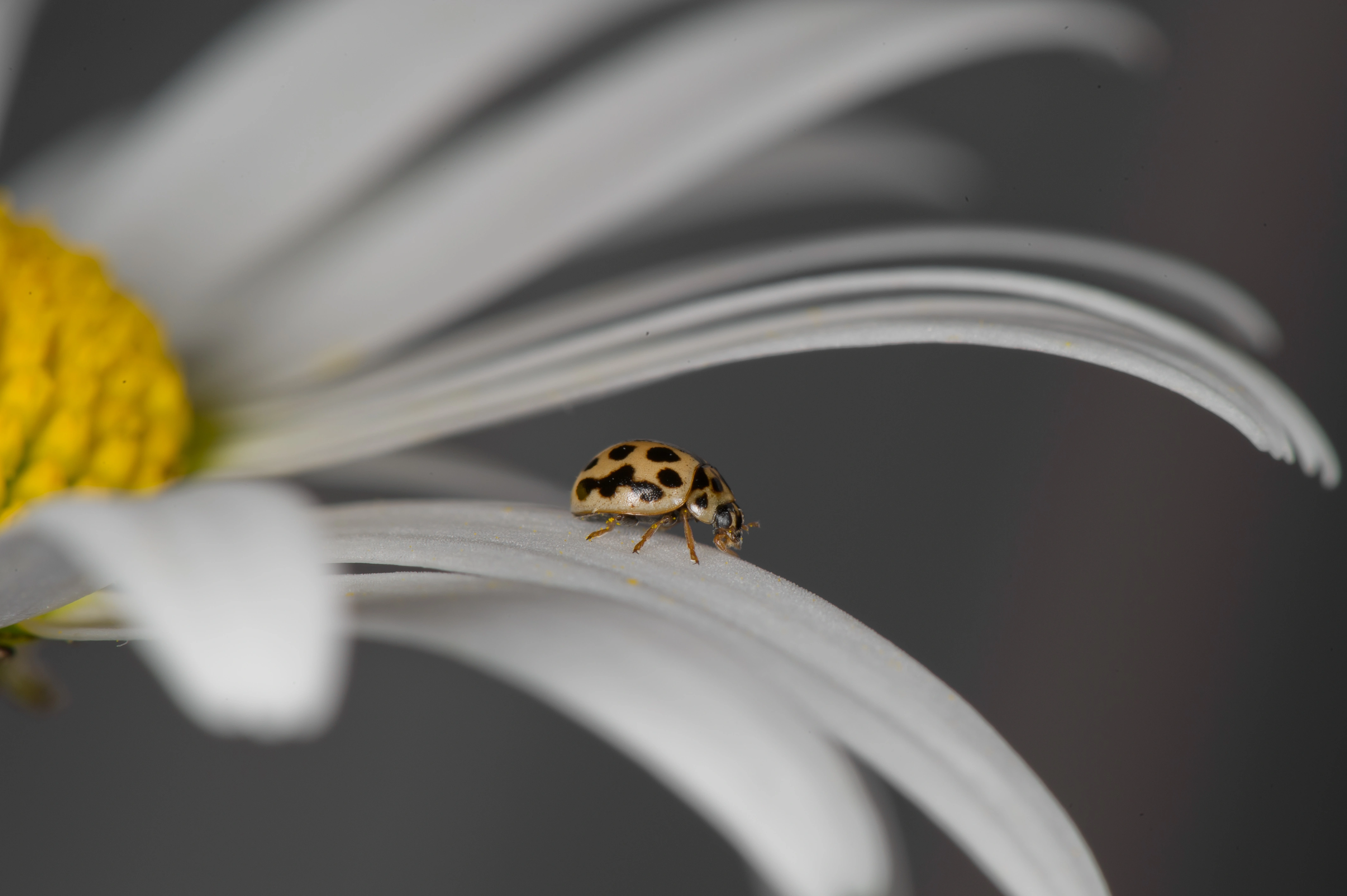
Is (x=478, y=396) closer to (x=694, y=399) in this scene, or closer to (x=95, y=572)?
(x=95, y=572)

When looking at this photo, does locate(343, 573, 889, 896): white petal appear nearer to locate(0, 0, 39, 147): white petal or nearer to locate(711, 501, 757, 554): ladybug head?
locate(711, 501, 757, 554): ladybug head

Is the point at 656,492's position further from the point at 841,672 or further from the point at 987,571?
the point at 987,571

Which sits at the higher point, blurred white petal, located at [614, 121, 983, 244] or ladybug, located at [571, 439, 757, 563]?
blurred white petal, located at [614, 121, 983, 244]

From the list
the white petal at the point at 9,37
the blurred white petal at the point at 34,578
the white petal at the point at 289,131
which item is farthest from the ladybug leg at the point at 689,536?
the white petal at the point at 9,37

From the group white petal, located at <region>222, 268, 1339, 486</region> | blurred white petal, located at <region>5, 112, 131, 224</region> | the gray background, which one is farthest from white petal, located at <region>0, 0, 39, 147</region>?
the gray background

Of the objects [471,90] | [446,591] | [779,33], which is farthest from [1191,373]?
[471,90]

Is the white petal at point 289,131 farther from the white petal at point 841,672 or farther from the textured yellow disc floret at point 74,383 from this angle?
the white petal at point 841,672
